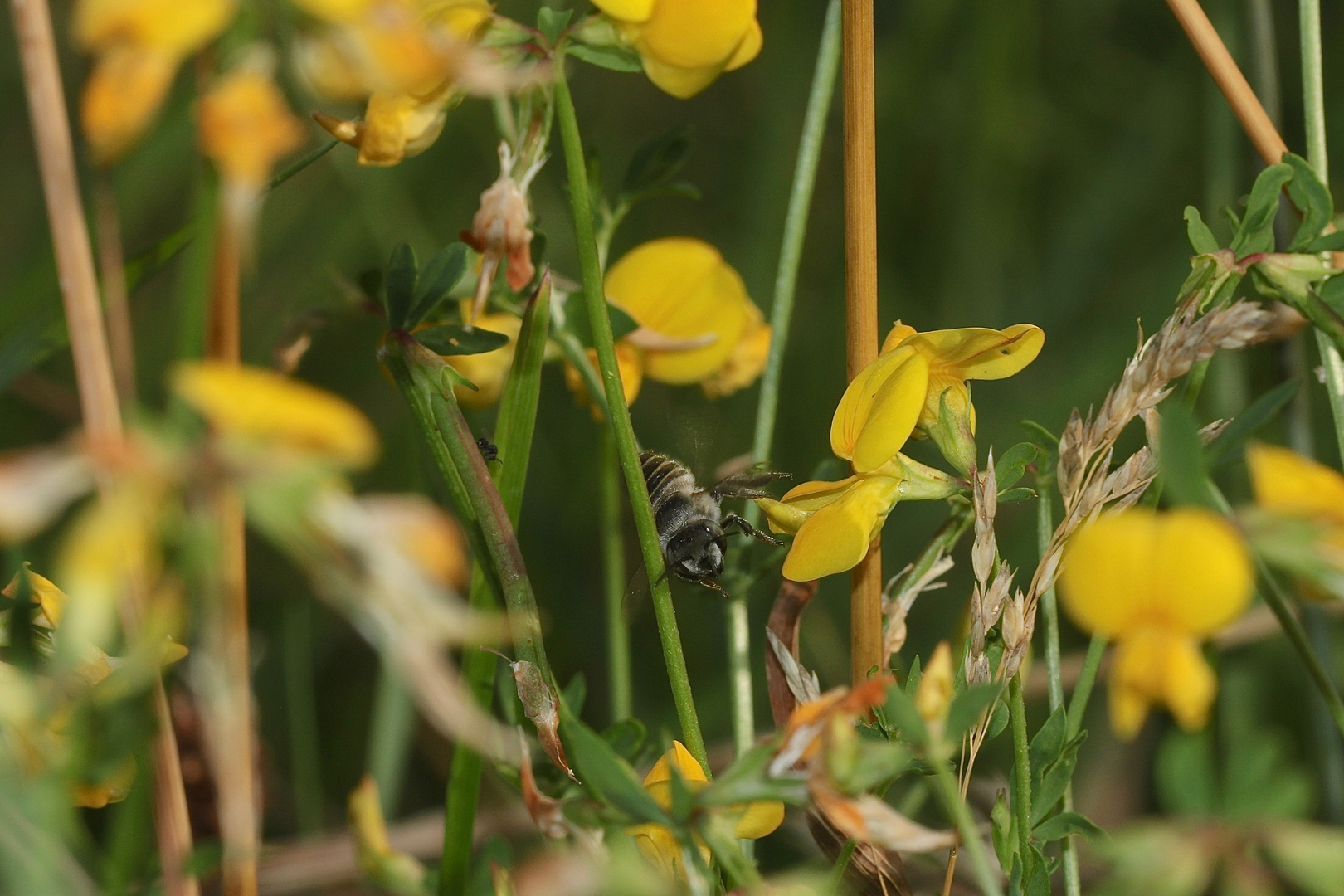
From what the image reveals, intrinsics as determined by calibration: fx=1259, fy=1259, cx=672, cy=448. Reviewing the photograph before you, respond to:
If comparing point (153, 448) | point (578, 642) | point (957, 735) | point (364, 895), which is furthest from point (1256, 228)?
point (578, 642)

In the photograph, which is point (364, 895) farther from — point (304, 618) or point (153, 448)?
point (153, 448)

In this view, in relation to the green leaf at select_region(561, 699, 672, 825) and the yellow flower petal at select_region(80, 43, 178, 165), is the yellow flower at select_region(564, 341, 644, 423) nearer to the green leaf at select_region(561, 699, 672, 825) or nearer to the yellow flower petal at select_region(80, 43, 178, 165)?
the green leaf at select_region(561, 699, 672, 825)

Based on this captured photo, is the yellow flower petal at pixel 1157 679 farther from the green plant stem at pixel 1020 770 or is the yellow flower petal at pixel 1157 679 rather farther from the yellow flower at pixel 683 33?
the yellow flower at pixel 683 33

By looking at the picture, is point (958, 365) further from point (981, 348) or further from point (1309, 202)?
point (1309, 202)

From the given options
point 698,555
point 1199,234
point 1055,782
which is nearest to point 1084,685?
point 1055,782

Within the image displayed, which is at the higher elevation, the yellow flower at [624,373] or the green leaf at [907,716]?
the green leaf at [907,716]

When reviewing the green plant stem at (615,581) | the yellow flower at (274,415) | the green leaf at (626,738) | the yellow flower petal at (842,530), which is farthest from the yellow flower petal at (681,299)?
the yellow flower at (274,415)
